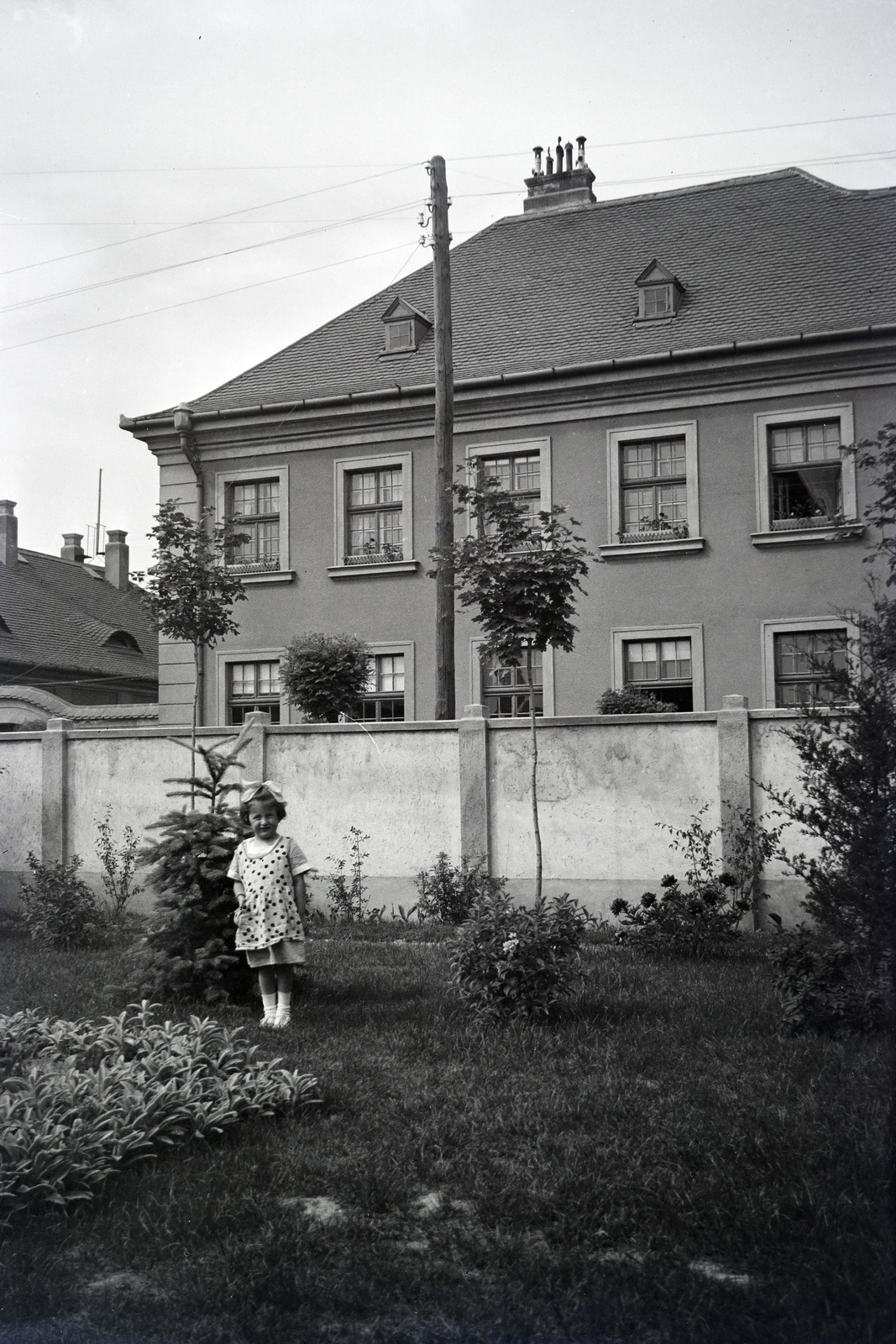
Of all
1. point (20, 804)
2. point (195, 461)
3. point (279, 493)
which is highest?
point (195, 461)

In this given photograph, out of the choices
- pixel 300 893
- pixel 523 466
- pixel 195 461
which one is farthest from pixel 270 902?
pixel 195 461

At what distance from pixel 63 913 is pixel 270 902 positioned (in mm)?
4954

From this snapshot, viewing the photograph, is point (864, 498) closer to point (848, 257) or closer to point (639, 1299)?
point (848, 257)

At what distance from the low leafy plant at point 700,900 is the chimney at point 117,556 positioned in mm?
31483

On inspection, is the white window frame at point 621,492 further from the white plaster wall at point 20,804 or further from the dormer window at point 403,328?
the white plaster wall at point 20,804

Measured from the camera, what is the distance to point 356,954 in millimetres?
10828

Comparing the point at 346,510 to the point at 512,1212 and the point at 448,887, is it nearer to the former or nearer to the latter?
the point at 448,887

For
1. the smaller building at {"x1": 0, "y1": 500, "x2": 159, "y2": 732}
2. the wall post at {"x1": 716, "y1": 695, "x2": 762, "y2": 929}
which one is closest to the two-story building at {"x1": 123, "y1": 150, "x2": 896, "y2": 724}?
the smaller building at {"x1": 0, "y1": 500, "x2": 159, "y2": 732}

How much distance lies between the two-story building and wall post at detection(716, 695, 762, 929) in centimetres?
575

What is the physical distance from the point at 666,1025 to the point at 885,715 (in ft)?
8.65

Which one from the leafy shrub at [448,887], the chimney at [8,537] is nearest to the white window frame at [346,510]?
the chimney at [8,537]

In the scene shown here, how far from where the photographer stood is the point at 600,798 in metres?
12.5

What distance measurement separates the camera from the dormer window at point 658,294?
19.8 m

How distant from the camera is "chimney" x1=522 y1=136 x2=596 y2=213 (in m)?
24.1
